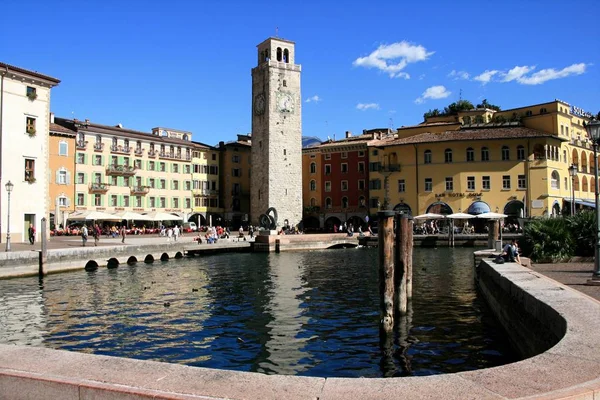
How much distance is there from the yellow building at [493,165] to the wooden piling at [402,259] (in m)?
42.9

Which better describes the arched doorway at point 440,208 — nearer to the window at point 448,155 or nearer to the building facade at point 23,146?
the window at point 448,155

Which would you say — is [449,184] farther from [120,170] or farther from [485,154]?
[120,170]

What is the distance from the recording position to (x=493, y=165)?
5941 centimetres

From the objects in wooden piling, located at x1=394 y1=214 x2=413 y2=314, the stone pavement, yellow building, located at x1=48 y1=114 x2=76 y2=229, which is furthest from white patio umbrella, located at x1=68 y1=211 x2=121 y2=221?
the stone pavement

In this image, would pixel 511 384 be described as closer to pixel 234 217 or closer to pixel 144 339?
pixel 144 339

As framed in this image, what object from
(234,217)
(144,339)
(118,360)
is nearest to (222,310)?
(144,339)

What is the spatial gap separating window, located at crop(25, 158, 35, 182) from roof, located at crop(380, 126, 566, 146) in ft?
129

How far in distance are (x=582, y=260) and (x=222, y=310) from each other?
13.9 m

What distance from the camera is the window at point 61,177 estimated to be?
60.3 m

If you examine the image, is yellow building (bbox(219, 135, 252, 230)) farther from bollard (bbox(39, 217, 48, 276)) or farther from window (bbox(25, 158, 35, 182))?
bollard (bbox(39, 217, 48, 276))

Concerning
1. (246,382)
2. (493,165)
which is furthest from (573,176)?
(246,382)

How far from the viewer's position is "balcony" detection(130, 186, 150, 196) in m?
69.7

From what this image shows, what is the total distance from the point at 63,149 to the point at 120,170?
28.3 feet

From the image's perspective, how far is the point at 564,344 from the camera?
6.64 meters
